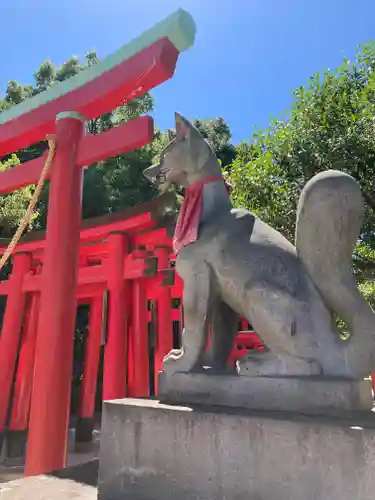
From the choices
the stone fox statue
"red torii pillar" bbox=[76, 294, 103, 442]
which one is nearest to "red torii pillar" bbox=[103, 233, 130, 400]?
"red torii pillar" bbox=[76, 294, 103, 442]

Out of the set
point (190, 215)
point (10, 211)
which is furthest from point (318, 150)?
point (10, 211)

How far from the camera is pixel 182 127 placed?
6.76 feet

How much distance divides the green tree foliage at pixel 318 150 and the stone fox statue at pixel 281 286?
408cm

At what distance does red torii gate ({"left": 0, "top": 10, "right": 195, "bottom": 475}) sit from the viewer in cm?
380

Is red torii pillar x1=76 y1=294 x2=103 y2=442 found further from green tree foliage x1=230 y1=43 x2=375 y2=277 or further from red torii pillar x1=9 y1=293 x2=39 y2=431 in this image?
green tree foliage x1=230 y1=43 x2=375 y2=277

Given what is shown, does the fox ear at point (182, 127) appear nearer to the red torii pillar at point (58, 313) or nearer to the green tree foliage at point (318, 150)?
the red torii pillar at point (58, 313)

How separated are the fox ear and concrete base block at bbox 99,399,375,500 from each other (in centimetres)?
128

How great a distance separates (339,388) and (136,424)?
80cm

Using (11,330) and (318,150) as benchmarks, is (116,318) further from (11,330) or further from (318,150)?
(318,150)

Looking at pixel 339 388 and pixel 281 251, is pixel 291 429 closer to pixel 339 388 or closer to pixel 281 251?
pixel 339 388

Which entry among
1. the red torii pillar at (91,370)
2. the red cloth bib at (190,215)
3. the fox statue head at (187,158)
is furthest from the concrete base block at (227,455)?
the red torii pillar at (91,370)

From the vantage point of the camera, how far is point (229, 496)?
138cm

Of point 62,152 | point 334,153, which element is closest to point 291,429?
point 62,152

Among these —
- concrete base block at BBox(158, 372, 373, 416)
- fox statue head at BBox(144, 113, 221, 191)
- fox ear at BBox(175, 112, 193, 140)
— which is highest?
fox ear at BBox(175, 112, 193, 140)
